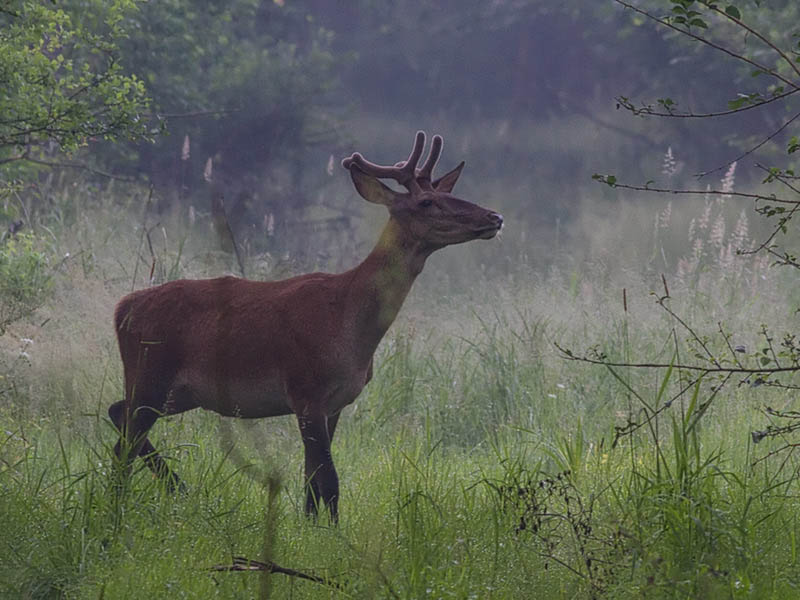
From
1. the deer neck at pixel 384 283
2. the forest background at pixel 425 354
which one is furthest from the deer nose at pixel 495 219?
the forest background at pixel 425 354

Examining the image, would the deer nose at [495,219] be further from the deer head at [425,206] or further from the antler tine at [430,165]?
the antler tine at [430,165]

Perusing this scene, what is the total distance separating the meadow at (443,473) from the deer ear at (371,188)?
122 cm

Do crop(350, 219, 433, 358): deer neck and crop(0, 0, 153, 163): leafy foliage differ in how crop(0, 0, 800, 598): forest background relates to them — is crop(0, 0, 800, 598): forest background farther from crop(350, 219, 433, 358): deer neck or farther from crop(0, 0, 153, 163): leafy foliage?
crop(350, 219, 433, 358): deer neck

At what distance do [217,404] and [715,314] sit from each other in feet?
18.1

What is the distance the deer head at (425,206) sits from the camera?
4758mm

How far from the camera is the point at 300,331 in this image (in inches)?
193

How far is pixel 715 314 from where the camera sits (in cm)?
931

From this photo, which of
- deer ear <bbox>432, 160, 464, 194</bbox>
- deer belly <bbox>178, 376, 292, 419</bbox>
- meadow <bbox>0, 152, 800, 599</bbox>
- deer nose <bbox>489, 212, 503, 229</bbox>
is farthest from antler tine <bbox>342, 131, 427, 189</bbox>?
meadow <bbox>0, 152, 800, 599</bbox>

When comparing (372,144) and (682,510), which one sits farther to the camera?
(372,144)

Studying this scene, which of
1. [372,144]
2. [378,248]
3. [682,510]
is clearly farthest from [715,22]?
[682,510]

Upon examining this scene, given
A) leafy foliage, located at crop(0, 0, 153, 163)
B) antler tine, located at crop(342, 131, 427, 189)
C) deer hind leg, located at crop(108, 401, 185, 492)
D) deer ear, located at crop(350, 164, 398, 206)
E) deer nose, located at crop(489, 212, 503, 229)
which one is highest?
leafy foliage, located at crop(0, 0, 153, 163)

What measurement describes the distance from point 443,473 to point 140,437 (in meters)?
1.41

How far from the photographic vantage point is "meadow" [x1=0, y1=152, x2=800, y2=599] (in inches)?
139

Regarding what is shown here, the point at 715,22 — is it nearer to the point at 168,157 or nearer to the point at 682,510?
the point at 168,157
